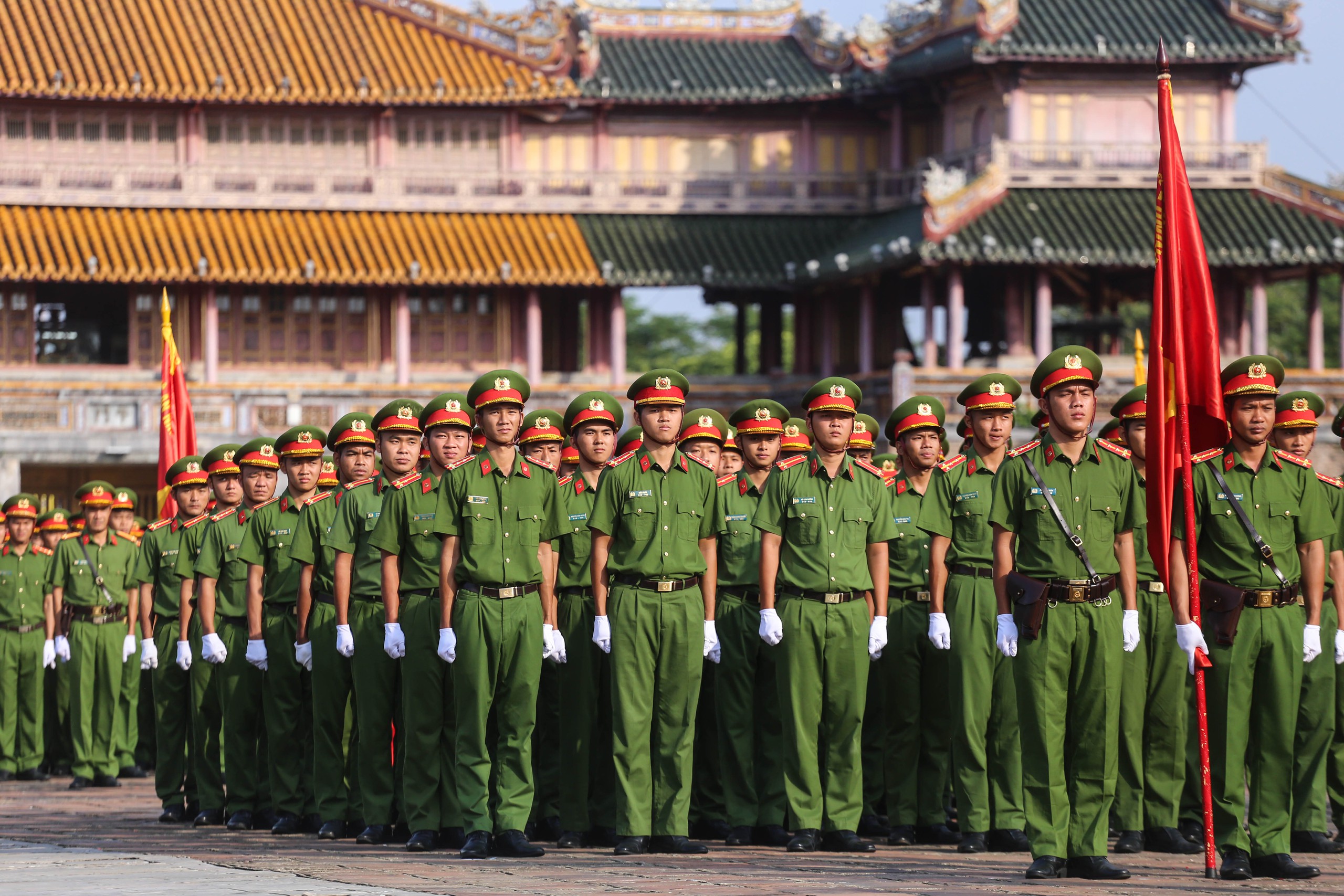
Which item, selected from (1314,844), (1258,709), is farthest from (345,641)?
(1314,844)

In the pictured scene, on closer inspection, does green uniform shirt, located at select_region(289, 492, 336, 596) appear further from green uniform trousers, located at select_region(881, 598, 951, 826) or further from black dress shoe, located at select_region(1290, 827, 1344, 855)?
black dress shoe, located at select_region(1290, 827, 1344, 855)

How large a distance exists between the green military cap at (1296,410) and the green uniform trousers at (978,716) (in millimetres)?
1572

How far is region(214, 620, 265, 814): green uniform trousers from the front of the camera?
1112 centimetres

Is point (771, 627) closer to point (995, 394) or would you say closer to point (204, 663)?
point (995, 394)

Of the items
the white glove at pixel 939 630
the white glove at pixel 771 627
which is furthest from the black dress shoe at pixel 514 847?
the white glove at pixel 939 630

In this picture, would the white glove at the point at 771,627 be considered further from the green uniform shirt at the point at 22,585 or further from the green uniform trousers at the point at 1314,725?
the green uniform shirt at the point at 22,585

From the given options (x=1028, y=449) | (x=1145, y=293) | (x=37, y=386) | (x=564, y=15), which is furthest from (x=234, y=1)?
(x=1028, y=449)

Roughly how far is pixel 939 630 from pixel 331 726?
10.5ft

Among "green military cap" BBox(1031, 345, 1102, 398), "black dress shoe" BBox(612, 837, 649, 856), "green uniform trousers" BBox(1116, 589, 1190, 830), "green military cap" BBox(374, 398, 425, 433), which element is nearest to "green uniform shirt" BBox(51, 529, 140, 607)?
"green military cap" BBox(374, 398, 425, 433)

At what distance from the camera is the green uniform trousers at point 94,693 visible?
1490 cm

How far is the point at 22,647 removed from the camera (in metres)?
15.9

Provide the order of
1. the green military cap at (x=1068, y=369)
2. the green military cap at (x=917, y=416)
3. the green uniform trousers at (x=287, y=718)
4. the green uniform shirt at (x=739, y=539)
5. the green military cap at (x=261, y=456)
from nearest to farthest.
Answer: the green military cap at (x=1068, y=369)
the green uniform shirt at (x=739, y=539)
the green military cap at (x=917, y=416)
the green uniform trousers at (x=287, y=718)
the green military cap at (x=261, y=456)

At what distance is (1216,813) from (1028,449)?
1695 millimetres

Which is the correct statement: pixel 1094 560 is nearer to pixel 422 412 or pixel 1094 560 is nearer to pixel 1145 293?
pixel 422 412
